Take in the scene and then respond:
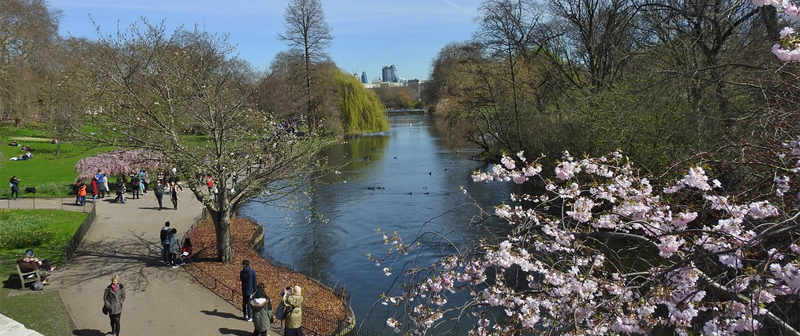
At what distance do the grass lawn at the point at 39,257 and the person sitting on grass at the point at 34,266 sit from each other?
0.49 m

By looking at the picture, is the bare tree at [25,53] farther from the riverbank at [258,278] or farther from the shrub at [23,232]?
the riverbank at [258,278]

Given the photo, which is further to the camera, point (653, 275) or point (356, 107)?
point (356, 107)

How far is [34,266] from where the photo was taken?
1317 centimetres

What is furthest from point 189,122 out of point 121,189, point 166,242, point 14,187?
point 14,187

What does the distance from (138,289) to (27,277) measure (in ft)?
8.72

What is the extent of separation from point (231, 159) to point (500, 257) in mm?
12151

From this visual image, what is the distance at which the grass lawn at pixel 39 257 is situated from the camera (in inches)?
437

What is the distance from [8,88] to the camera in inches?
1699

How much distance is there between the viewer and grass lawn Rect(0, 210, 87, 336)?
437 inches

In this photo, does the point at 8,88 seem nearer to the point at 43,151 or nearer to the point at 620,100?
the point at 43,151

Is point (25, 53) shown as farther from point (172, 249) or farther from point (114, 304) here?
point (114, 304)

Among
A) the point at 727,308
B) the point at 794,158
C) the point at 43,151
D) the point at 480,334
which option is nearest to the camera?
the point at 727,308

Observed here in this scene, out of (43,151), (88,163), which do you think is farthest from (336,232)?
(43,151)

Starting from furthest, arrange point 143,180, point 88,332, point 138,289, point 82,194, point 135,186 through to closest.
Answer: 1. point 143,180
2. point 135,186
3. point 82,194
4. point 138,289
5. point 88,332
